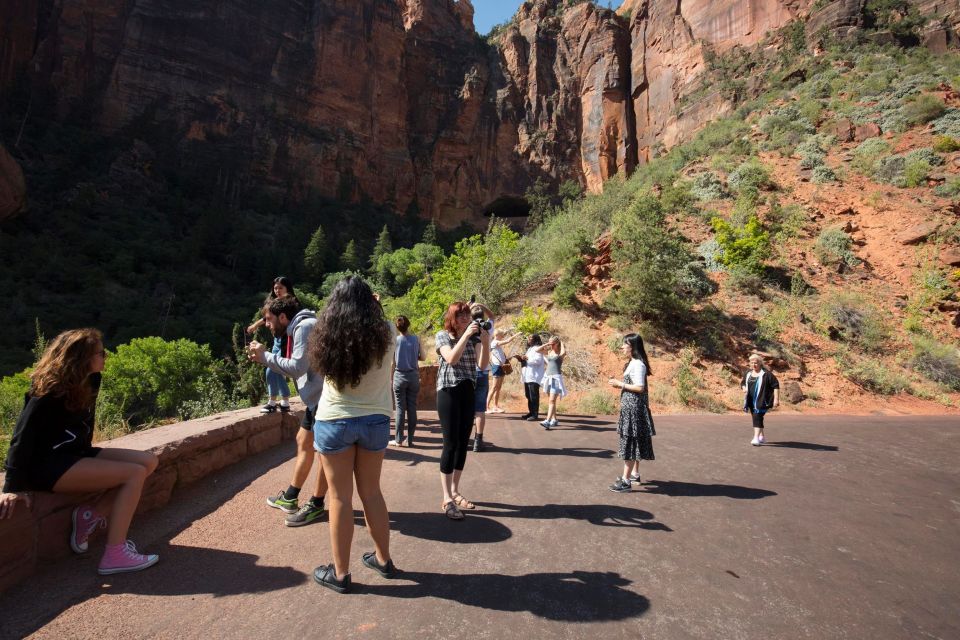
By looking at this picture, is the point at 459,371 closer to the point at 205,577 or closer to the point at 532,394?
the point at 205,577

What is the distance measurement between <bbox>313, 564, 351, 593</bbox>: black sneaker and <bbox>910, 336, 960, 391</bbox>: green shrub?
17.4 meters

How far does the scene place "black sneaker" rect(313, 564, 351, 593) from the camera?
8.27ft

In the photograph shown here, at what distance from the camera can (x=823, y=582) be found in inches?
113

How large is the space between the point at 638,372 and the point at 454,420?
6.95 feet

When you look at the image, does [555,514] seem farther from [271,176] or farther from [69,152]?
[69,152]

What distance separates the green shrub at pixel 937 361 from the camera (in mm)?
12742

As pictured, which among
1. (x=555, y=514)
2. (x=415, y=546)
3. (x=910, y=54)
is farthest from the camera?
(x=910, y=54)

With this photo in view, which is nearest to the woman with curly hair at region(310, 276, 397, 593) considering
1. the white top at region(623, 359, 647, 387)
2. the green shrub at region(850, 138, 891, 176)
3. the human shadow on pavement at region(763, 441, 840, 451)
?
the white top at region(623, 359, 647, 387)

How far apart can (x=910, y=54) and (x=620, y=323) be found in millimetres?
29529

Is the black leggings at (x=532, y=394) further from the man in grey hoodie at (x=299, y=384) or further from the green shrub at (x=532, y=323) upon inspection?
the green shrub at (x=532, y=323)

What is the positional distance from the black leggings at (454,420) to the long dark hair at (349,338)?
1.10 m

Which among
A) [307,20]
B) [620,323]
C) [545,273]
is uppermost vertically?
[307,20]

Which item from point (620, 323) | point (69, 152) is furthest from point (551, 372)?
point (69, 152)

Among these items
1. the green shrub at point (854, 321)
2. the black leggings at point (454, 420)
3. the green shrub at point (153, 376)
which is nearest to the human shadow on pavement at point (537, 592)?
the black leggings at point (454, 420)
